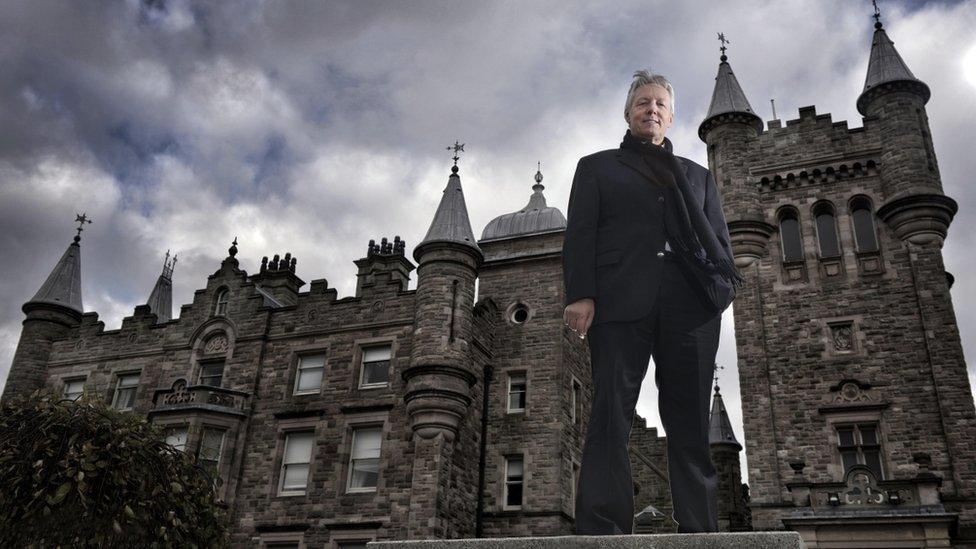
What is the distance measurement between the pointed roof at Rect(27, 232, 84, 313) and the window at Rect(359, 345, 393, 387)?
46.0ft

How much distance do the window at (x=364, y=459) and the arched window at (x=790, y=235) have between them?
14224 millimetres

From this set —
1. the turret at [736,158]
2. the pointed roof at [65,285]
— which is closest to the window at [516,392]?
the turret at [736,158]

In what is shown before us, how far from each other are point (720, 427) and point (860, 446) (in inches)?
748

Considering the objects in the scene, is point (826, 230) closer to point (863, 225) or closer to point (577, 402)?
point (863, 225)

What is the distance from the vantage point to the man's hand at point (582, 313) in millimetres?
6582

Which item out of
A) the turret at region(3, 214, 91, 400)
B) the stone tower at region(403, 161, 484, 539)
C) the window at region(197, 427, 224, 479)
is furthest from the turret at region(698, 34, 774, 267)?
the turret at region(3, 214, 91, 400)

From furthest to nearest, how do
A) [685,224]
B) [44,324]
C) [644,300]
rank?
[44,324], [685,224], [644,300]

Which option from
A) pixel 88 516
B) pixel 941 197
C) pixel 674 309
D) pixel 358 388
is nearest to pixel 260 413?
pixel 358 388

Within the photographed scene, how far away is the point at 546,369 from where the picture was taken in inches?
1139

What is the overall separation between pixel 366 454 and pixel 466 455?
3115mm

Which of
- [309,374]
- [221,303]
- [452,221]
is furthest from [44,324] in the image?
[452,221]

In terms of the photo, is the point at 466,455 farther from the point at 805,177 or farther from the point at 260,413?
the point at 805,177

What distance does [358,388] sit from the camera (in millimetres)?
28344

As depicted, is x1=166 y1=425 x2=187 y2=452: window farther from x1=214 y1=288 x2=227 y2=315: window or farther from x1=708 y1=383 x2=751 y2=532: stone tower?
x1=708 y1=383 x2=751 y2=532: stone tower
